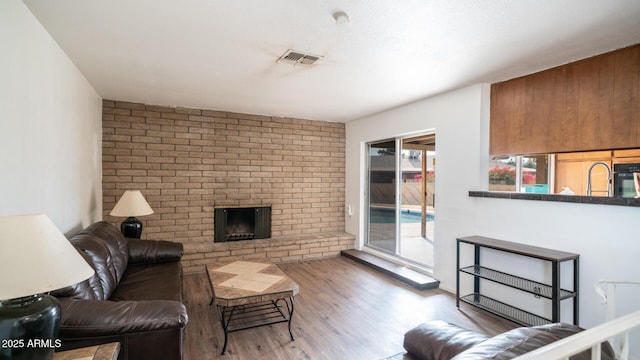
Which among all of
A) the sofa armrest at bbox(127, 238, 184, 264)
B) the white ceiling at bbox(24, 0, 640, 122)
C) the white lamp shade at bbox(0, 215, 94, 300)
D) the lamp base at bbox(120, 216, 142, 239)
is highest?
the white ceiling at bbox(24, 0, 640, 122)

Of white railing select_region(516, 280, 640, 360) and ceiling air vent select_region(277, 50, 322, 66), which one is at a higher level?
ceiling air vent select_region(277, 50, 322, 66)

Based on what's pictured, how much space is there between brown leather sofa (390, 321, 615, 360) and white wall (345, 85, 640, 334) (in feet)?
5.57

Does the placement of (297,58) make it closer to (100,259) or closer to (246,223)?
(100,259)

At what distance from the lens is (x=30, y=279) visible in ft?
3.41

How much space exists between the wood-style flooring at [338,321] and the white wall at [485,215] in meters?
0.64

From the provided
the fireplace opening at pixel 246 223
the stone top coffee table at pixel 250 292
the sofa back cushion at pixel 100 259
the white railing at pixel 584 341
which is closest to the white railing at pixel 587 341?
the white railing at pixel 584 341

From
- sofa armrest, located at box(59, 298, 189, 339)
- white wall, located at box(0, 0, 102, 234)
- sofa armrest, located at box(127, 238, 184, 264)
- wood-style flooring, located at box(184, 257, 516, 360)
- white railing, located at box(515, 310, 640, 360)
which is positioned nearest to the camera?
white railing, located at box(515, 310, 640, 360)

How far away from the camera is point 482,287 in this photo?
3379 millimetres

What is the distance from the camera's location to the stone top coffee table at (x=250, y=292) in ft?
8.07

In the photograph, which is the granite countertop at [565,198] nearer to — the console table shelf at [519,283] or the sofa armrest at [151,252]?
the console table shelf at [519,283]

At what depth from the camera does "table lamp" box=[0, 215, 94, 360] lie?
1.02m

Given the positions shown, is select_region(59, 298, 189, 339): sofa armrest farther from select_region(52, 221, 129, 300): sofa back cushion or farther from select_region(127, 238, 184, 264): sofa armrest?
select_region(127, 238, 184, 264): sofa armrest

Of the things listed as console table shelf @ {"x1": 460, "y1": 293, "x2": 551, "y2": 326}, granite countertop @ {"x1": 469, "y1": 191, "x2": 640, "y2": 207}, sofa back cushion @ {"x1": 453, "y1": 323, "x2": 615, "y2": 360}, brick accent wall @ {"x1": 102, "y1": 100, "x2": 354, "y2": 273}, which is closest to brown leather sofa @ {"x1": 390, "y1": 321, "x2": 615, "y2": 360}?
sofa back cushion @ {"x1": 453, "y1": 323, "x2": 615, "y2": 360}

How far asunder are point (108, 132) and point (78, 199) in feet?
4.83
